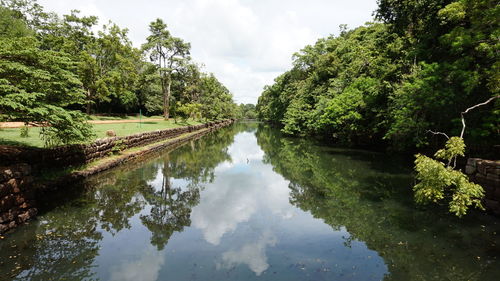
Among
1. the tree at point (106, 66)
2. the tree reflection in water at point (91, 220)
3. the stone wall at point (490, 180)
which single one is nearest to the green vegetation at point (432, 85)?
the stone wall at point (490, 180)

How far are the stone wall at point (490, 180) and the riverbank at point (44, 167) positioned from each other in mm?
13693

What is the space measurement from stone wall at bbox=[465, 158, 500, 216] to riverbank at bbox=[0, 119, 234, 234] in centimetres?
1369

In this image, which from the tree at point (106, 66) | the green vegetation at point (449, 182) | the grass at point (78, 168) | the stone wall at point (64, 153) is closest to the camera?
the green vegetation at point (449, 182)

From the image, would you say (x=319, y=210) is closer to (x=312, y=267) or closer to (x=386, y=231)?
(x=386, y=231)

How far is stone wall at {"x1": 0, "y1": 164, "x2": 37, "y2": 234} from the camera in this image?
7.12m

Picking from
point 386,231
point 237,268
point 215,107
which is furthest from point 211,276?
point 215,107

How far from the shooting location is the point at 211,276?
5.64 metres

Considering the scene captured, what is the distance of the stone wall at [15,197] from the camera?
7.12 m

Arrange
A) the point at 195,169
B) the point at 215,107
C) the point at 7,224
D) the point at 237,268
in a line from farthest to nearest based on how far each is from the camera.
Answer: the point at 215,107, the point at 195,169, the point at 7,224, the point at 237,268

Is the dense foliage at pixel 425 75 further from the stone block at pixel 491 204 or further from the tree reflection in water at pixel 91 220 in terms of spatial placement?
the tree reflection in water at pixel 91 220

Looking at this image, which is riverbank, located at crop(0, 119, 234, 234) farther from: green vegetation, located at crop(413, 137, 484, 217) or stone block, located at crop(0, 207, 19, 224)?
green vegetation, located at crop(413, 137, 484, 217)

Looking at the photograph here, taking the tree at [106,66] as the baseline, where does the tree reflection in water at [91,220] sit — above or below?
below

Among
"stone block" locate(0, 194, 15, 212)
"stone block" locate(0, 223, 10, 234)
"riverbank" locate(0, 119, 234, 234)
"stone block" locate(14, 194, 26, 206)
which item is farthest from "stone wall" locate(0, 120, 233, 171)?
"stone block" locate(0, 223, 10, 234)

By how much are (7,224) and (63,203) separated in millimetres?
2286
